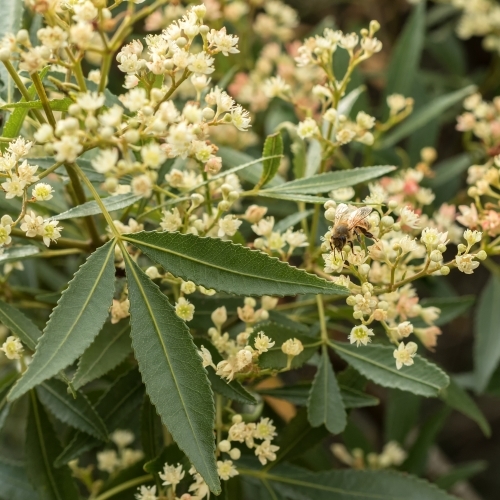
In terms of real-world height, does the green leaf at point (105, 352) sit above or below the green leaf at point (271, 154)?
below

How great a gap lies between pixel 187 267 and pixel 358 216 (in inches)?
9.8

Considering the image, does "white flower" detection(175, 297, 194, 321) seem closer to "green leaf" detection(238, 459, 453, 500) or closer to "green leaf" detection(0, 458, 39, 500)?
"green leaf" detection(238, 459, 453, 500)

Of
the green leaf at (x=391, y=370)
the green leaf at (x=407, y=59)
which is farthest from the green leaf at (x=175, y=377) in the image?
the green leaf at (x=407, y=59)

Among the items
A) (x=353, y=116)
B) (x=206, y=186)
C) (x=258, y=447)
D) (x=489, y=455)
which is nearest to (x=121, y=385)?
(x=258, y=447)

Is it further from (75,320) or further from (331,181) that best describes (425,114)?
(75,320)

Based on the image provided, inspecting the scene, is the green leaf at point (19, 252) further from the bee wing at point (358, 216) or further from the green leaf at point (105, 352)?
the bee wing at point (358, 216)

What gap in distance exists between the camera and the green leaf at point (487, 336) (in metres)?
1.60

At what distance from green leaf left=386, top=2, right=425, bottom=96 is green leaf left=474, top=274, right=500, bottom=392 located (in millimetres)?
593

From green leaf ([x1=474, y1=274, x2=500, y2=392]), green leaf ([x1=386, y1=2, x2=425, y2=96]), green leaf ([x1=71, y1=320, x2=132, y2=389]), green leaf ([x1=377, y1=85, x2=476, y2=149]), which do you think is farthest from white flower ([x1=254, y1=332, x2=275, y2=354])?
green leaf ([x1=386, y1=2, x2=425, y2=96])

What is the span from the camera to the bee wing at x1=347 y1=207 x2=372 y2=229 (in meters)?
0.90

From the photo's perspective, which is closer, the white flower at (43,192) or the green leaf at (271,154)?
the white flower at (43,192)

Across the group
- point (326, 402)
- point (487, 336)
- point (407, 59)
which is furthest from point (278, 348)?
point (407, 59)

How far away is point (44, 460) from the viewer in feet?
3.67

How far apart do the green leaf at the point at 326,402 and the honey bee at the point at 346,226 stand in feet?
0.85
